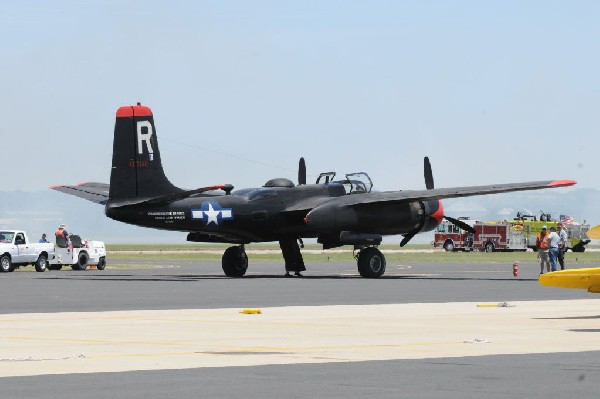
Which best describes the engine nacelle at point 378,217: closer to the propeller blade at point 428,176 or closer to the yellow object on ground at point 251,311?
the propeller blade at point 428,176

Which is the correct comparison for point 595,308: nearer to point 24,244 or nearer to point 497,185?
point 497,185

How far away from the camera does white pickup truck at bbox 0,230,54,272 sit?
5613cm

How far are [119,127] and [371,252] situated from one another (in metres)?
9.56

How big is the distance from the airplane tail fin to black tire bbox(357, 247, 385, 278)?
690cm

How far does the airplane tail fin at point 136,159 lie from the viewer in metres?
44.7

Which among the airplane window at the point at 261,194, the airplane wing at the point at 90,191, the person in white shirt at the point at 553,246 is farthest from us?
the airplane wing at the point at 90,191

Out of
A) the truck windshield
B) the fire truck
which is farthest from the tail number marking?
the fire truck

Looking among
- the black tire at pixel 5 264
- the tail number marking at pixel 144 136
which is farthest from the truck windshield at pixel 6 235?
the tail number marking at pixel 144 136

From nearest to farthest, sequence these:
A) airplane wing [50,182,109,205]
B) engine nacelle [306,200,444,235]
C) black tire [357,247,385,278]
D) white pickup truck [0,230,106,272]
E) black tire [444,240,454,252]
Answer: engine nacelle [306,200,444,235]
black tire [357,247,385,278]
airplane wing [50,182,109,205]
white pickup truck [0,230,106,272]
black tire [444,240,454,252]

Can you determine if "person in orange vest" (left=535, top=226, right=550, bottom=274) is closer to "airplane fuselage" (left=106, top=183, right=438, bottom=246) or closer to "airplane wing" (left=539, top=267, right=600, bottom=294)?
"airplane fuselage" (left=106, top=183, right=438, bottom=246)

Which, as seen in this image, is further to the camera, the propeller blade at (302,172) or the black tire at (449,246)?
the black tire at (449,246)

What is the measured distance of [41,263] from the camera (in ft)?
189

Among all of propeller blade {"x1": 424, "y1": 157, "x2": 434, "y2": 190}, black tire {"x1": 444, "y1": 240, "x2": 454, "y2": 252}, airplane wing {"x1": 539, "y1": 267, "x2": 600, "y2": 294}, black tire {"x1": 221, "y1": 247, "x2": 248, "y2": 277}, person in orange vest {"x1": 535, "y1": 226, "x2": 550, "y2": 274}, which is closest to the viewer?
airplane wing {"x1": 539, "y1": 267, "x2": 600, "y2": 294}

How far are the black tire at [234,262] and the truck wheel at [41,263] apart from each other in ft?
39.1
